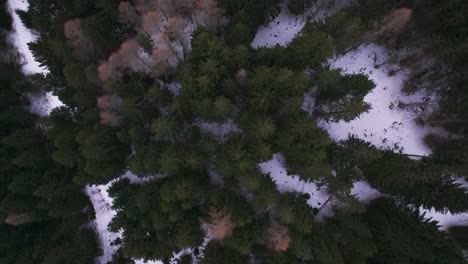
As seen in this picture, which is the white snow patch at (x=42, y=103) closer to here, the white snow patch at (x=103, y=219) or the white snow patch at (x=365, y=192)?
the white snow patch at (x=103, y=219)

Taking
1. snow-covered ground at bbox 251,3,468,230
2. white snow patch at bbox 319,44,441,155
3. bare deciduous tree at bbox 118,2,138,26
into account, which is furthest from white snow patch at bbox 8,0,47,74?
white snow patch at bbox 319,44,441,155

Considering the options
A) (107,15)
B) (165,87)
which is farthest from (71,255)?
(107,15)

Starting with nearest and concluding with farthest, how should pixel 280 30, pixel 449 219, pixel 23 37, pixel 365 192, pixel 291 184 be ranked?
1. pixel 449 219
2. pixel 365 192
3. pixel 291 184
4. pixel 280 30
5. pixel 23 37

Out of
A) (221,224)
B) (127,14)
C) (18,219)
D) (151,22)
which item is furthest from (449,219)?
(18,219)

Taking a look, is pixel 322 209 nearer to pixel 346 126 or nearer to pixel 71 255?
pixel 346 126

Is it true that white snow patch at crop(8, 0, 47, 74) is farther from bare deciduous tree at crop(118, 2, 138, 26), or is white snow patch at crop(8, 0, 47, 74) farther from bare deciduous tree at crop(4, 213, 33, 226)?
bare deciduous tree at crop(118, 2, 138, 26)

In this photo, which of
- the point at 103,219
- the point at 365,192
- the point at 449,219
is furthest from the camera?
the point at 103,219

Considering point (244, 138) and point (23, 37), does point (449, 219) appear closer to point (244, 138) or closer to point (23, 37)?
point (244, 138)
